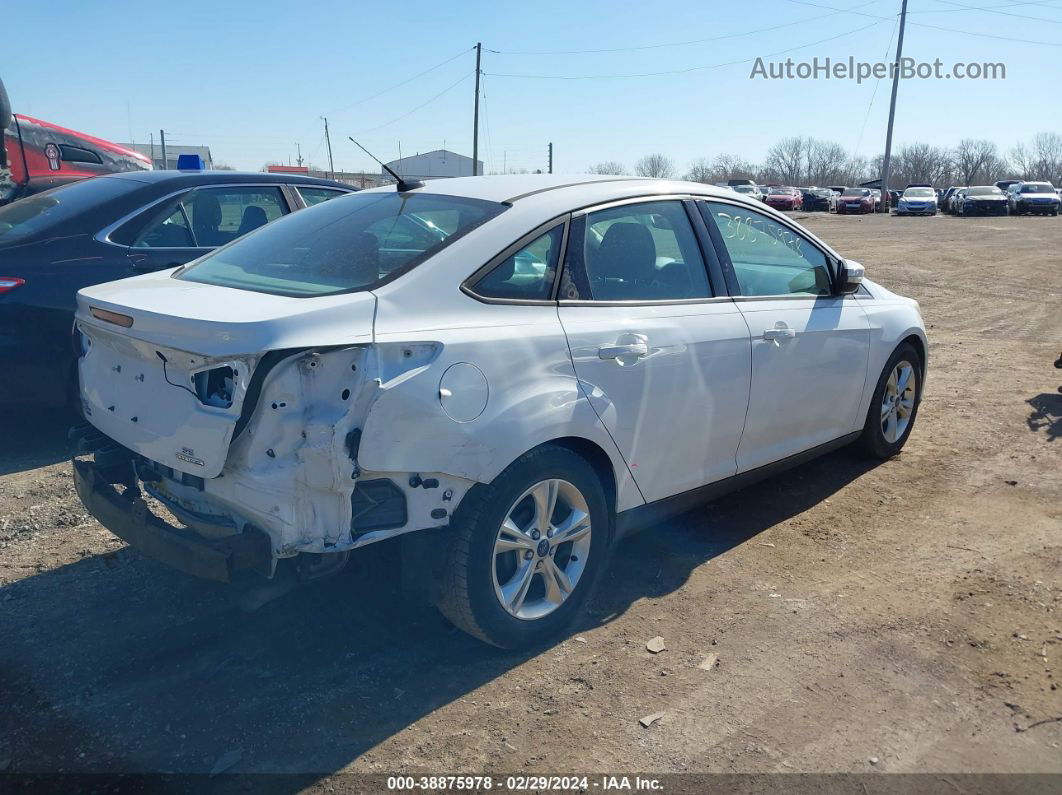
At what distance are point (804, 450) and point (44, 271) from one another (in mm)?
4523

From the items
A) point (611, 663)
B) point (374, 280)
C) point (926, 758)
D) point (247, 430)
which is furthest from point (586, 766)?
point (374, 280)

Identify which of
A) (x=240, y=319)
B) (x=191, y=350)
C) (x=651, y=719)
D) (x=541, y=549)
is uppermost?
(x=240, y=319)

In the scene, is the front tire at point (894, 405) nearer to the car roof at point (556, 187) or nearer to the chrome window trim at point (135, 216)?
the car roof at point (556, 187)

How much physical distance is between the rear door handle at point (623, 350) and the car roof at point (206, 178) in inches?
152

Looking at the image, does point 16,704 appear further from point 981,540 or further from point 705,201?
point 981,540

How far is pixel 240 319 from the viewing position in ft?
9.10

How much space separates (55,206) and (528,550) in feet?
14.3

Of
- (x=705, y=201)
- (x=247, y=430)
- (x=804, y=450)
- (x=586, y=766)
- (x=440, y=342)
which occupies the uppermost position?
(x=705, y=201)

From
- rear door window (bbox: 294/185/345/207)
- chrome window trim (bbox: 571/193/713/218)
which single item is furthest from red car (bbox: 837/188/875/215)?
chrome window trim (bbox: 571/193/713/218)

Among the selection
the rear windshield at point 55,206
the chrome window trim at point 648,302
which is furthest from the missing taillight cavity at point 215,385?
the rear windshield at point 55,206

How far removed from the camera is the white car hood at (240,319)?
270cm

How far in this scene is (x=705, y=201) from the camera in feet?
13.9

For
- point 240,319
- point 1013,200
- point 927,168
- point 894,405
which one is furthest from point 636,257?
point 927,168

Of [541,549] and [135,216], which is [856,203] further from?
[541,549]
